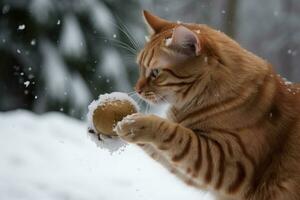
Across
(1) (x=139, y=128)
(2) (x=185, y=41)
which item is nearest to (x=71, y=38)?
(2) (x=185, y=41)

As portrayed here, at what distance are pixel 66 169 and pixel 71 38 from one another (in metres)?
1.92

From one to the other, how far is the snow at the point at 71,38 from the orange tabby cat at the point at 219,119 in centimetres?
296

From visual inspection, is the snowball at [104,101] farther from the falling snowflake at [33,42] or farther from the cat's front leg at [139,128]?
the falling snowflake at [33,42]

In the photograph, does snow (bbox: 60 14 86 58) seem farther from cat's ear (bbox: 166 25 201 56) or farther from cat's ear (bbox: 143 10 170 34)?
cat's ear (bbox: 166 25 201 56)

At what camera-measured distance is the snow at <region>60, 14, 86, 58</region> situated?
532 cm

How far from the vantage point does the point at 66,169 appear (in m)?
3.73

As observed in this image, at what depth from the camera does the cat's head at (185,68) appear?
2338 millimetres

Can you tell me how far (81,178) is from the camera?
3.58 metres

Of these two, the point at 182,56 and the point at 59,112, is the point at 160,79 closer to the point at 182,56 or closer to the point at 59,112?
the point at 182,56

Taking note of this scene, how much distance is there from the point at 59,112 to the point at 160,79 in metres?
3.11

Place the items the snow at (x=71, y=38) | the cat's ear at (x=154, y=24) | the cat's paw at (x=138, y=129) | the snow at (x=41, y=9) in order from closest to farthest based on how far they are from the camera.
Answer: the cat's paw at (x=138, y=129)
the cat's ear at (x=154, y=24)
the snow at (x=41, y=9)
the snow at (x=71, y=38)

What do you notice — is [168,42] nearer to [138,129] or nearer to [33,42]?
[138,129]

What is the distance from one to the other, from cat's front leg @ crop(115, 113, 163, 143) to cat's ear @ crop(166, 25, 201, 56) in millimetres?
303

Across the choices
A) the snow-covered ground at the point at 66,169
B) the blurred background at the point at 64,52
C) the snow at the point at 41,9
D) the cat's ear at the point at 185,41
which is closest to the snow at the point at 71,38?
the blurred background at the point at 64,52
